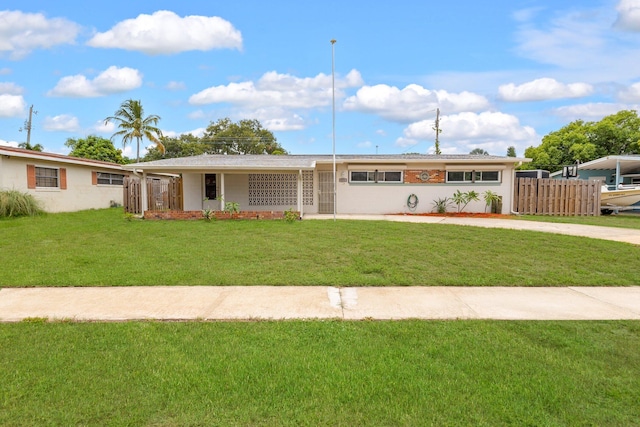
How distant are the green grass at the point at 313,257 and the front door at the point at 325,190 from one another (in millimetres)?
6767

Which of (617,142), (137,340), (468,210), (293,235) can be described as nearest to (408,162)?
(468,210)

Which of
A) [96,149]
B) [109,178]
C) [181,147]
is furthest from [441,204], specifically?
[181,147]

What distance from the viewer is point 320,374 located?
3.20 m

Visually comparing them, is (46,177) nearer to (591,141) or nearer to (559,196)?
(559,196)

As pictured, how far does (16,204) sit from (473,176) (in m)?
19.0

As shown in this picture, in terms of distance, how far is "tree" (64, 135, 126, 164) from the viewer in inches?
1278

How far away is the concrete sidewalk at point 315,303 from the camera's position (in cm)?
472

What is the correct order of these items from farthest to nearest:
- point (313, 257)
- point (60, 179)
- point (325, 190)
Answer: point (60, 179) < point (325, 190) < point (313, 257)

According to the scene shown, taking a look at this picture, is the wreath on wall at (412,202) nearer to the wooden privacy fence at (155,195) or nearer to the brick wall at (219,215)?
the brick wall at (219,215)

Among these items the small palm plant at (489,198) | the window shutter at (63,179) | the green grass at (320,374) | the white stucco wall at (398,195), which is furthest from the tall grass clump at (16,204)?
the small palm plant at (489,198)

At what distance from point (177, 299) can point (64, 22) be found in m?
13.0

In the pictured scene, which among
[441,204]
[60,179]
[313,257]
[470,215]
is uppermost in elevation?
[60,179]

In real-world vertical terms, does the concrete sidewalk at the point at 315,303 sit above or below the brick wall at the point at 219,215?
below

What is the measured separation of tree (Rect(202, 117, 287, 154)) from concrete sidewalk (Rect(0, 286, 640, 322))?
40.0 meters
